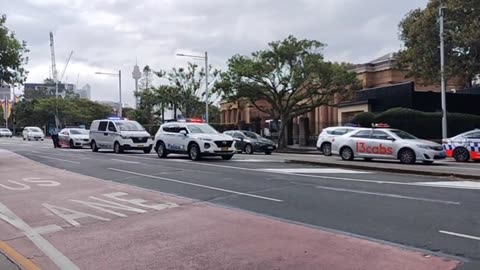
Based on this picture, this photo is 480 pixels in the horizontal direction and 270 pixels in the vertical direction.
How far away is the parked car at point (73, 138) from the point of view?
115 ft

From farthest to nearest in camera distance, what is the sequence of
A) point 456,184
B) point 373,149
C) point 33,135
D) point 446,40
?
point 33,135
point 446,40
point 373,149
point 456,184

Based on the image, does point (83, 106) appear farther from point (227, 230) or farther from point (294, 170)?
point (227, 230)

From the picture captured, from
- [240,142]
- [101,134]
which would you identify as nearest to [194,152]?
[101,134]

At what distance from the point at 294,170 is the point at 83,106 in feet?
241

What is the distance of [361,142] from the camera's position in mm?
22250

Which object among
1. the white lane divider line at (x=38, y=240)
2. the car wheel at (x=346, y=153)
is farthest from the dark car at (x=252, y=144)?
the white lane divider line at (x=38, y=240)

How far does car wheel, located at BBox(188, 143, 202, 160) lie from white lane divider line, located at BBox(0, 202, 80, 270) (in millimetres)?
11140

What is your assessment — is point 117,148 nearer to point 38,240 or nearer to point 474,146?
point 474,146

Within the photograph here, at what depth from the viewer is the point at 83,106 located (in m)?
86.4

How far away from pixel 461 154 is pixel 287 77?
17.3 metres

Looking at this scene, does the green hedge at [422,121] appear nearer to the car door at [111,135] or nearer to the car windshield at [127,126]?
the car windshield at [127,126]

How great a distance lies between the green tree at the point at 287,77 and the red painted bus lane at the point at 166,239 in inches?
1060

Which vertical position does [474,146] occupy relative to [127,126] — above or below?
below

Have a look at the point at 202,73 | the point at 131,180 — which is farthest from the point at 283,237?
the point at 202,73
